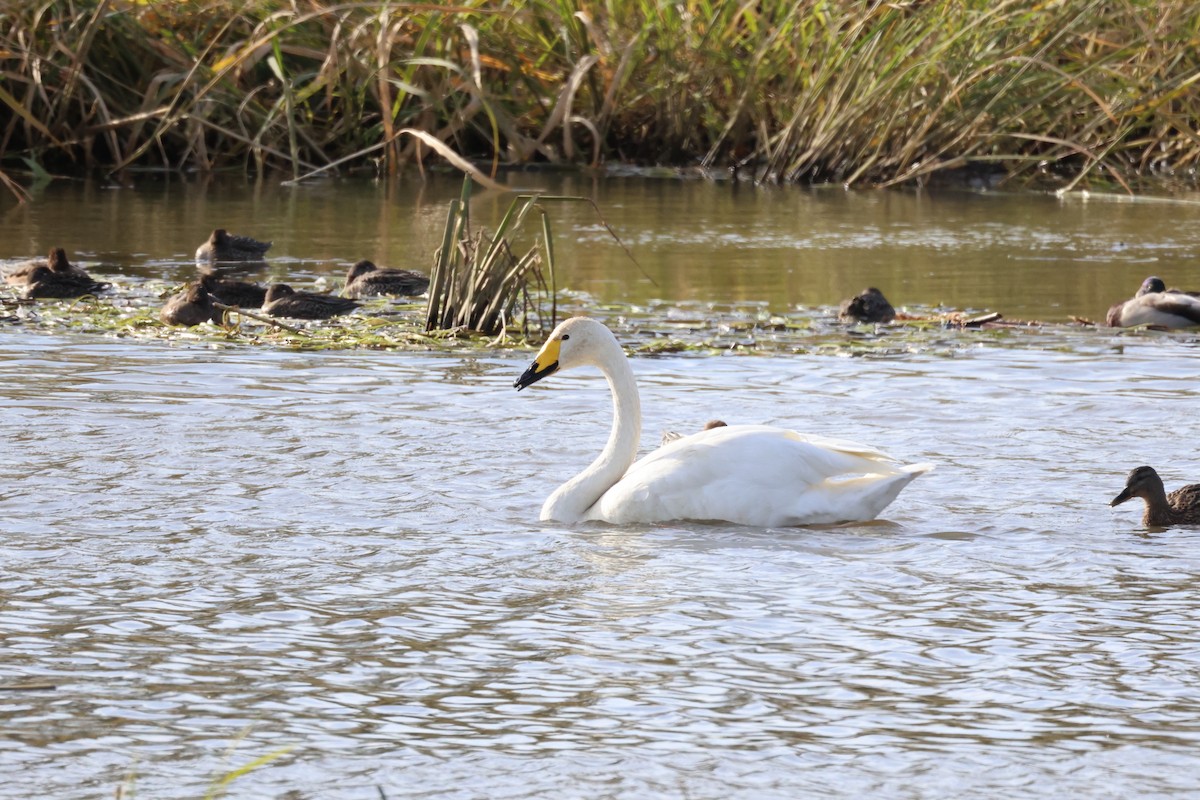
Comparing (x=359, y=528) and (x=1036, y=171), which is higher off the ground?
(x=1036, y=171)

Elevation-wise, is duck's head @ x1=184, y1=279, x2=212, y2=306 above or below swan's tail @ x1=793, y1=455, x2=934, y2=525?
above

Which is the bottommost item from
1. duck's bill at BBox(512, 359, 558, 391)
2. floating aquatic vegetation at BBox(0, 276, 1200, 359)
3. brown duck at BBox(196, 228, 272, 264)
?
floating aquatic vegetation at BBox(0, 276, 1200, 359)

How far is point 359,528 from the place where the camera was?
21.5ft

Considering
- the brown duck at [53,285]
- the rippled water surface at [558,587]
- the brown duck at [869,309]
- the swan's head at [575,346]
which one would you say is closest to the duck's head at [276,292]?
the brown duck at [53,285]

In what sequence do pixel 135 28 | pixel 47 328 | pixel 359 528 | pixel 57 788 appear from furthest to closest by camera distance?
1. pixel 135 28
2. pixel 47 328
3. pixel 359 528
4. pixel 57 788

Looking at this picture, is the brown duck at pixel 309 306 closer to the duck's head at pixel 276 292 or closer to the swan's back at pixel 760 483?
the duck's head at pixel 276 292

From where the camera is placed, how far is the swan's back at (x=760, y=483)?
6.71m

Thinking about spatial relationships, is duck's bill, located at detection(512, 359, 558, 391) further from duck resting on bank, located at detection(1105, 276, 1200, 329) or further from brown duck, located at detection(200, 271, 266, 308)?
duck resting on bank, located at detection(1105, 276, 1200, 329)

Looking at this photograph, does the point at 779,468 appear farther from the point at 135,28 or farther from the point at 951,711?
the point at 135,28

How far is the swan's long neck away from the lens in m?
6.88

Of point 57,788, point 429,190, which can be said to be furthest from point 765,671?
point 429,190

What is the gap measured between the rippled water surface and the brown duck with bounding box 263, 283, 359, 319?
3.57 feet

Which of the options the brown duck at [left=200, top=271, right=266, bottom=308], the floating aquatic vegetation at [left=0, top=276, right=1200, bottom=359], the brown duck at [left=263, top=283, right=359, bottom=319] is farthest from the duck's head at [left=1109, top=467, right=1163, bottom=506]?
the brown duck at [left=200, top=271, right=266, bottom=308]

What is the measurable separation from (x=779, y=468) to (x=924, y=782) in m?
2.59
